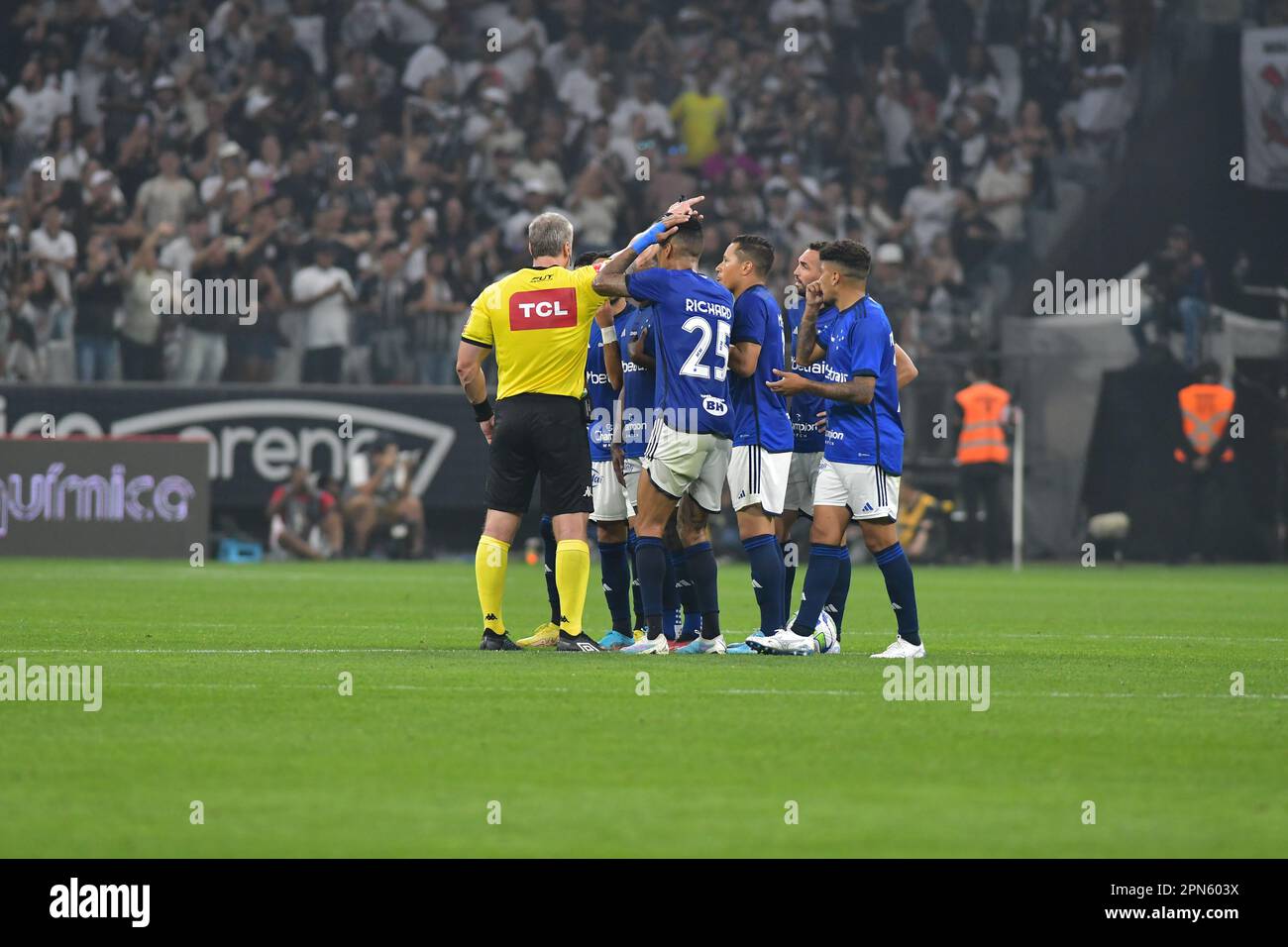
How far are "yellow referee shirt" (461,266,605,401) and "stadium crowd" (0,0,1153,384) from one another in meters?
13.3

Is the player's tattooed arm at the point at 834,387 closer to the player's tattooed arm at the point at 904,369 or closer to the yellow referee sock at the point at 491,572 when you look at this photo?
the player's tattooed arm at the point at 904,369

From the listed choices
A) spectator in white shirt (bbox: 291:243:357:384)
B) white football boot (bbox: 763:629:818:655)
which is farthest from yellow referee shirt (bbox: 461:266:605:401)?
spectator in white shirt (bbox: 291:243:357:384)

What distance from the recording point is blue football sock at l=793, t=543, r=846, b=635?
1117cm

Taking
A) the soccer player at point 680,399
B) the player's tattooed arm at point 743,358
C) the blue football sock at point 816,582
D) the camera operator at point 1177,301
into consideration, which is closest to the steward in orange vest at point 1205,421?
the camera operator at point 1177,301

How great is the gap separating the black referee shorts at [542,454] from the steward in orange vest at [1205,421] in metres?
15.4

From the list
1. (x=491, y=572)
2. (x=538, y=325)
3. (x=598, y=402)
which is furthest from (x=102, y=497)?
(x=538, y=325)

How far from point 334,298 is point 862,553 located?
7381 millimetres

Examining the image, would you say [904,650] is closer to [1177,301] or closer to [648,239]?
[648,239]

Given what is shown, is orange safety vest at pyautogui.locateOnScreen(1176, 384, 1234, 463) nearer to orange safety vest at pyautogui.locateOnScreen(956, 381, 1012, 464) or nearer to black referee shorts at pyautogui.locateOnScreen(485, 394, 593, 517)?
orange safety vest at pyautogui.locateOnScreen(956, 381, 1012, 464)

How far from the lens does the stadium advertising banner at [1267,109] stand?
26.2 metres

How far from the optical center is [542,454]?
Result: 11328 millimetres

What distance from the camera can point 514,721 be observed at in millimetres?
8047
